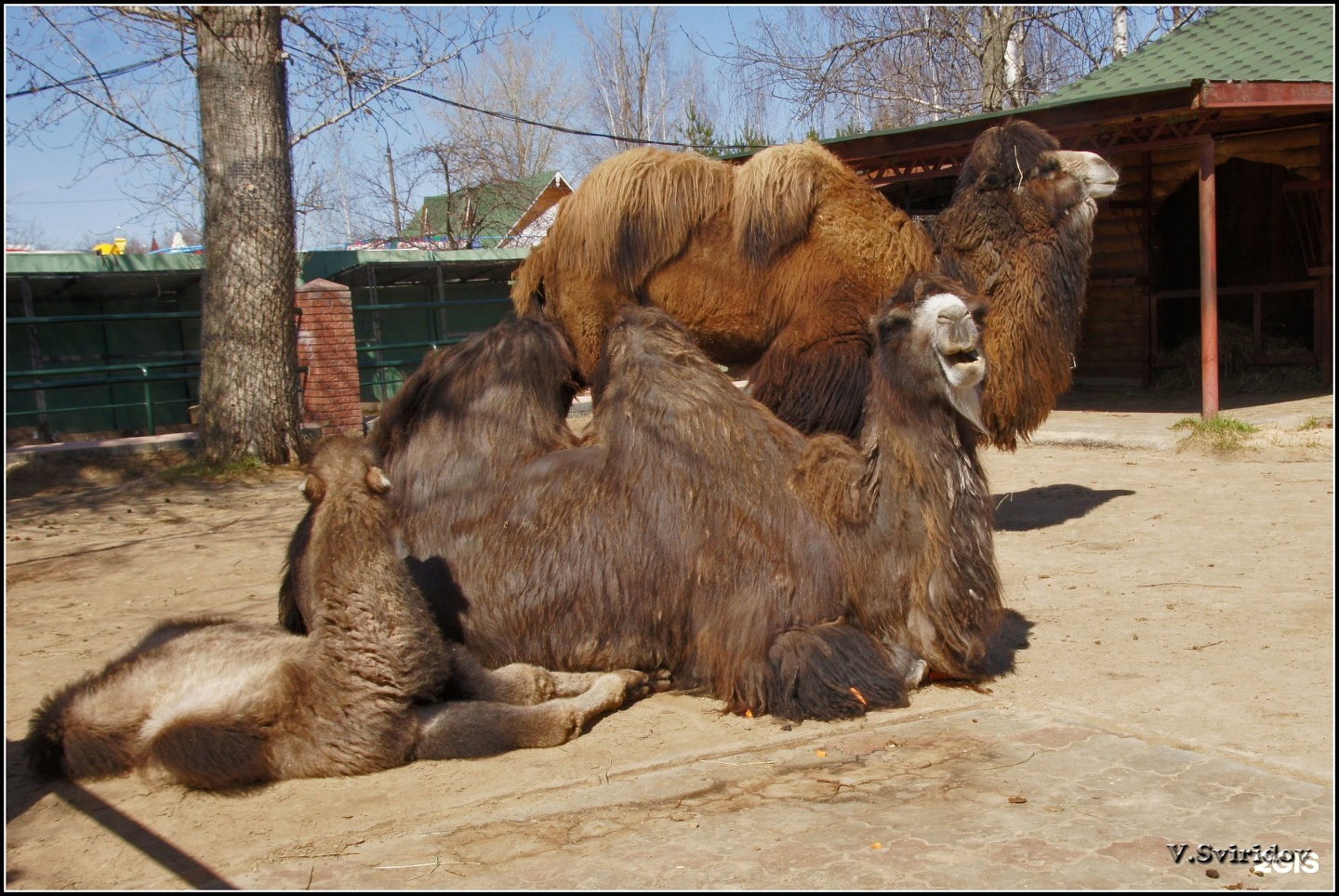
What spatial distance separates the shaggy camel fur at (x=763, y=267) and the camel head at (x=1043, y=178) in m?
0.22

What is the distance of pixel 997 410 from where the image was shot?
604 cm

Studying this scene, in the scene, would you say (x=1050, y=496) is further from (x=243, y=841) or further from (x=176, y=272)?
(x=176, y=272)

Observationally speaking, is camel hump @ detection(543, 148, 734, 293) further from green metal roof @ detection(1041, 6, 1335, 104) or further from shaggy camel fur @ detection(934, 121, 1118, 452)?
green metal roof @ detection(1041, 6, 1335, 104)

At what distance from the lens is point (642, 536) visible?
4.50 m

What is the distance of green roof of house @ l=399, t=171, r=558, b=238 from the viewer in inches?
1163

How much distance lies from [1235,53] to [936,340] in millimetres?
12873

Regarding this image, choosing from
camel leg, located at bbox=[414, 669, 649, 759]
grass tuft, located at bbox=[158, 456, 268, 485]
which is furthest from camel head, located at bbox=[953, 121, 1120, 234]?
grass tuft, located at bbox=[158, 456, 268, 485]

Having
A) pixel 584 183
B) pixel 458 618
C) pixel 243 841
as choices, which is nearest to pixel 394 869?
pixel 243 841

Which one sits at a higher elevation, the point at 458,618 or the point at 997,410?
the point at 997,410

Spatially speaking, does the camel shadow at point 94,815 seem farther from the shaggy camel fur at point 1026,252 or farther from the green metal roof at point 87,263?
the green metal roof at point 87,263

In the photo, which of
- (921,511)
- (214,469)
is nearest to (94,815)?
(921,511)

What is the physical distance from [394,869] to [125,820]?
1.06 meters

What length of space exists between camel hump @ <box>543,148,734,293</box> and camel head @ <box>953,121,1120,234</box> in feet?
4.80

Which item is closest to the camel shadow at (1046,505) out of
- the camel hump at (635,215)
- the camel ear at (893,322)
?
the camel hump at (635,215)
